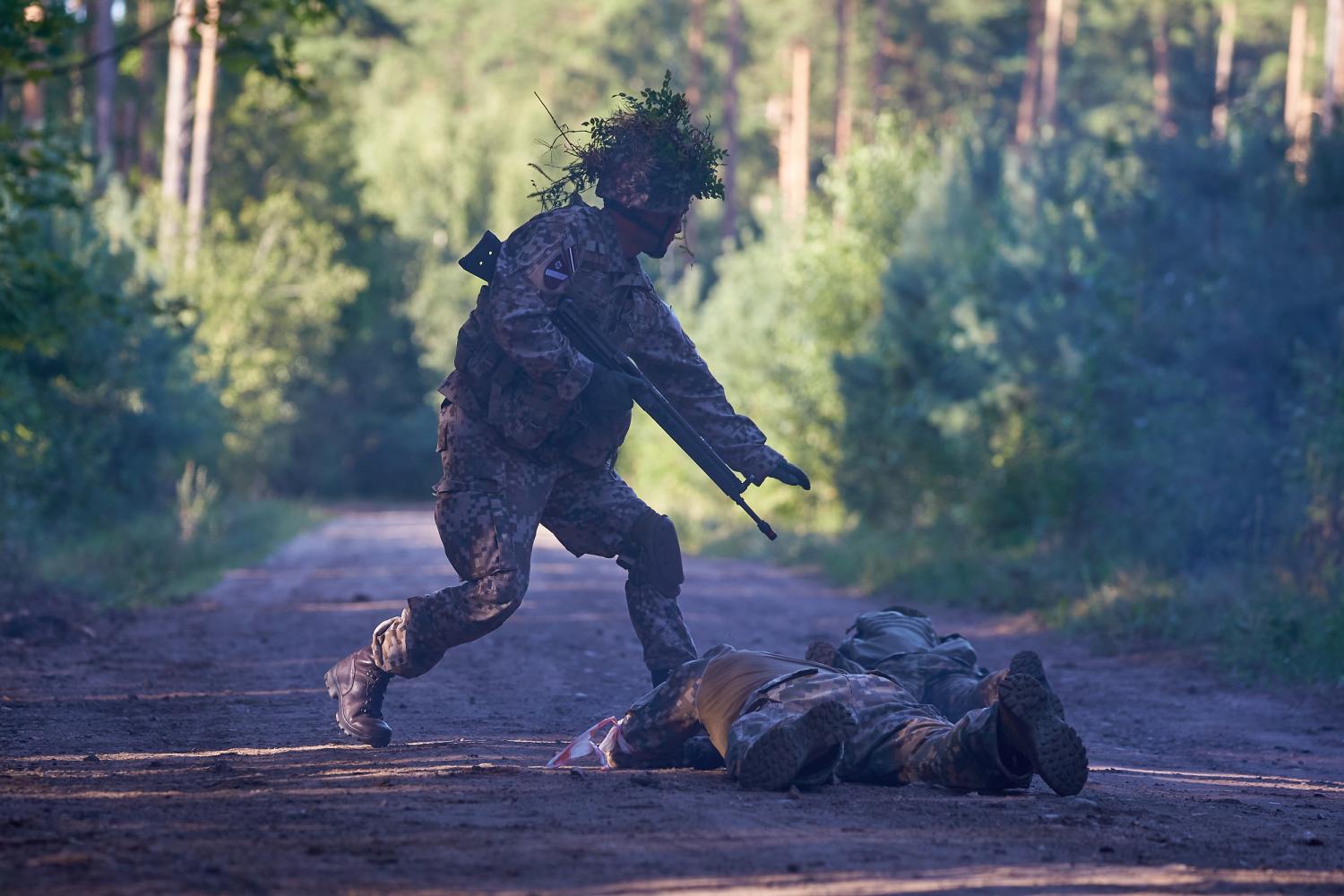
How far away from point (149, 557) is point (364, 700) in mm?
9163

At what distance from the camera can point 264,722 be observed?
21.5ft

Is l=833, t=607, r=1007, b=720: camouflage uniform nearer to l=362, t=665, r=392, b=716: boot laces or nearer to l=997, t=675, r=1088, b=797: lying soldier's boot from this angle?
l=997, t=675, r=1088, b=797: lying soldier's boot

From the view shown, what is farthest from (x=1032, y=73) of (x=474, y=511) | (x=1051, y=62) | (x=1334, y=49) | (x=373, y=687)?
(x=373, y=687)

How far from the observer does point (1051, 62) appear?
1414 inches

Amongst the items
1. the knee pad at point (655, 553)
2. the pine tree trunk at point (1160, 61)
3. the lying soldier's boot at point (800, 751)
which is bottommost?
the lying soldier's boot at point (800, 751)

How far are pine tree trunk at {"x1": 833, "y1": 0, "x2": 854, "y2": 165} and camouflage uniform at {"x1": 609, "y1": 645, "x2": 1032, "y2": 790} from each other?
119 feet

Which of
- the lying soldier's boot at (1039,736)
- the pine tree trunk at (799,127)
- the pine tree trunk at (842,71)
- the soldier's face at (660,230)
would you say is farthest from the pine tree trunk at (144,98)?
the lying soldier's boot at (1039,736)

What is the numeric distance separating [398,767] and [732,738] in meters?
1.20

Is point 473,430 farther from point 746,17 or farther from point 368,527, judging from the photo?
point 746,17

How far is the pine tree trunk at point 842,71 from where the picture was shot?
134ft

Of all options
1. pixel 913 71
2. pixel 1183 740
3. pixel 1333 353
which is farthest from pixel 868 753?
pixel 913 71

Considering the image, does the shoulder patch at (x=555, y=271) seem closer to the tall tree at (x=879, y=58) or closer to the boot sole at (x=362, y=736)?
the boot sole at (x=362, y=736)

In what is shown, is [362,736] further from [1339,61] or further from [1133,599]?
[1339,61]

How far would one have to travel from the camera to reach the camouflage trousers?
5676 mm
